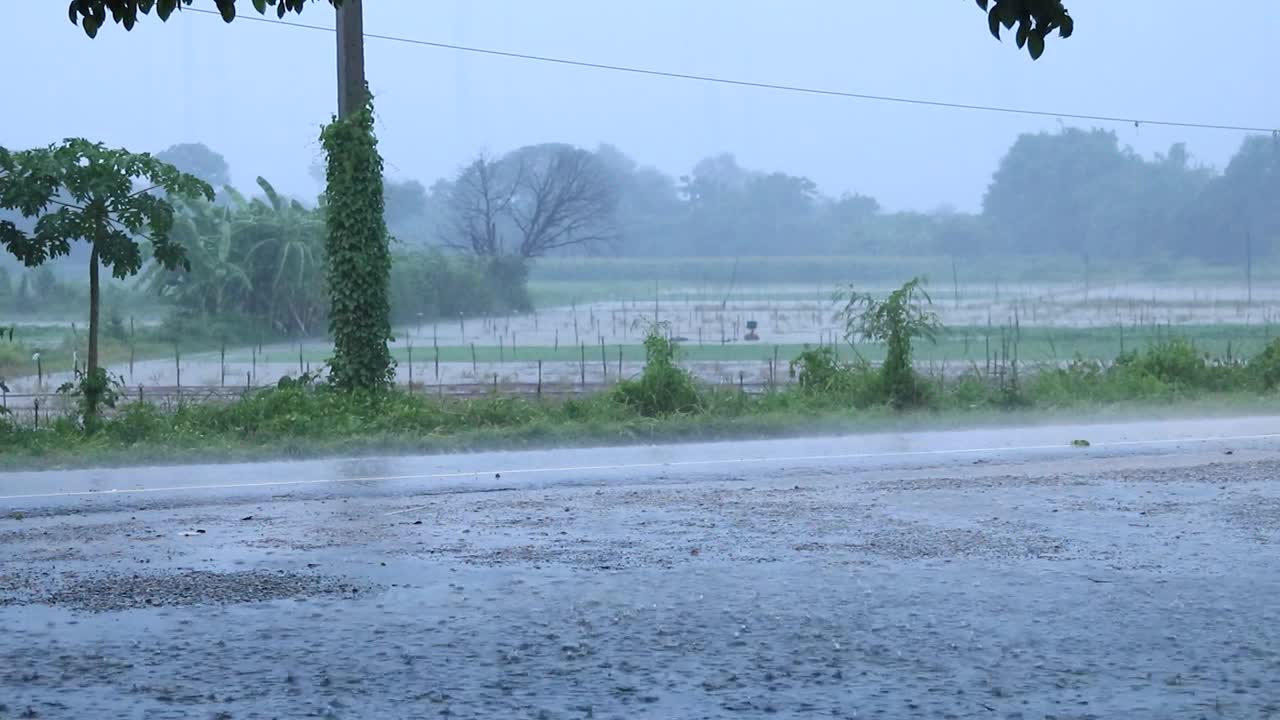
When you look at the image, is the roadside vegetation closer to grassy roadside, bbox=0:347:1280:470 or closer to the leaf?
grassy roadside, bbox=0:347:1280:470

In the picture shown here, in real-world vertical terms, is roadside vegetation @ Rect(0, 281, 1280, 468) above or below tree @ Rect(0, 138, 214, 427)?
below

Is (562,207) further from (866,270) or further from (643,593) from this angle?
(643,593)

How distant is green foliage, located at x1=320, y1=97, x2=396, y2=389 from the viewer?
17.0 m

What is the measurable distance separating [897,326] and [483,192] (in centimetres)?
702

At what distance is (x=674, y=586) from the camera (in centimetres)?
800

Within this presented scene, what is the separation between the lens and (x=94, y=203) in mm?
15422

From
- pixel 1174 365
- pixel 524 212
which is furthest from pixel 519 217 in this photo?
pixel 1174 365

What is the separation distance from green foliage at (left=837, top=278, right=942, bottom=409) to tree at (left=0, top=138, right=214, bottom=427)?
7.82 metres

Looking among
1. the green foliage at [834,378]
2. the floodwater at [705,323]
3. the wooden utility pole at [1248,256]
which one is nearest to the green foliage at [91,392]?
the floodwater at [705,323]

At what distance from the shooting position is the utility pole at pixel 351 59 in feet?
55.1

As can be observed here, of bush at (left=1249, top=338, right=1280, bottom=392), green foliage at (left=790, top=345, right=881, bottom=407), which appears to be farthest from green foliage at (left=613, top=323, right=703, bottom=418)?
bush at (left=1249, top=338, right=1280, bottom=392)

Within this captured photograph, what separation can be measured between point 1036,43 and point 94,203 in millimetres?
11303

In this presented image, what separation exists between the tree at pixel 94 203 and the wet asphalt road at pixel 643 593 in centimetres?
355

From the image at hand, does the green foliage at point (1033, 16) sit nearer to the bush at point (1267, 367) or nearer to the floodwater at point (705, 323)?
the floodwater at point (705, 323)
